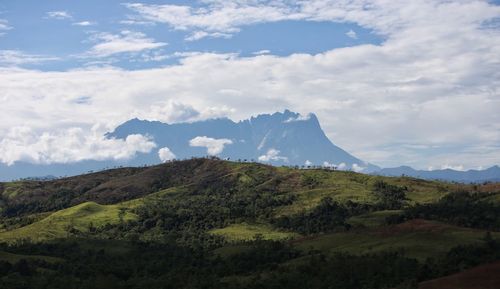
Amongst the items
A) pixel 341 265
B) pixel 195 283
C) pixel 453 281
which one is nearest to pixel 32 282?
pixel 195 283

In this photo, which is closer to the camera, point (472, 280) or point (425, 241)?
point (472, 280)

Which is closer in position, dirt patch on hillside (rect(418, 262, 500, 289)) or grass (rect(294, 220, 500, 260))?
Result: dirt patch on hillside (rect(418, 262, 500, 289))

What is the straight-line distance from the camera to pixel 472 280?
13625 centimetres

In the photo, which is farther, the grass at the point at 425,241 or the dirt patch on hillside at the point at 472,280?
the grass at the point at 425,241

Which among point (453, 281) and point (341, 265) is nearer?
point (453, 281)

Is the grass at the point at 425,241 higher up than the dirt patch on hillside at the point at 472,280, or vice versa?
the grass at the point at 425,241

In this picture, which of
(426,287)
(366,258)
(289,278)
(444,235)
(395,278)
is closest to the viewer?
(426,287)

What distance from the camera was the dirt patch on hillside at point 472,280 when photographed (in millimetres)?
132125

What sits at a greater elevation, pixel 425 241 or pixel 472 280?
pixel 425 241

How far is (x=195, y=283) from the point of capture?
158 m

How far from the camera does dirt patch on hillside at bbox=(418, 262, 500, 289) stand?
13212 centimetres

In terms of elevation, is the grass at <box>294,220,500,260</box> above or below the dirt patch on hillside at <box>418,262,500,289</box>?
above

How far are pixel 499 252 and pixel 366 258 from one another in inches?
1405

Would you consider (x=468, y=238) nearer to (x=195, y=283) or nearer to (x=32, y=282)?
(x=195, y=283)
